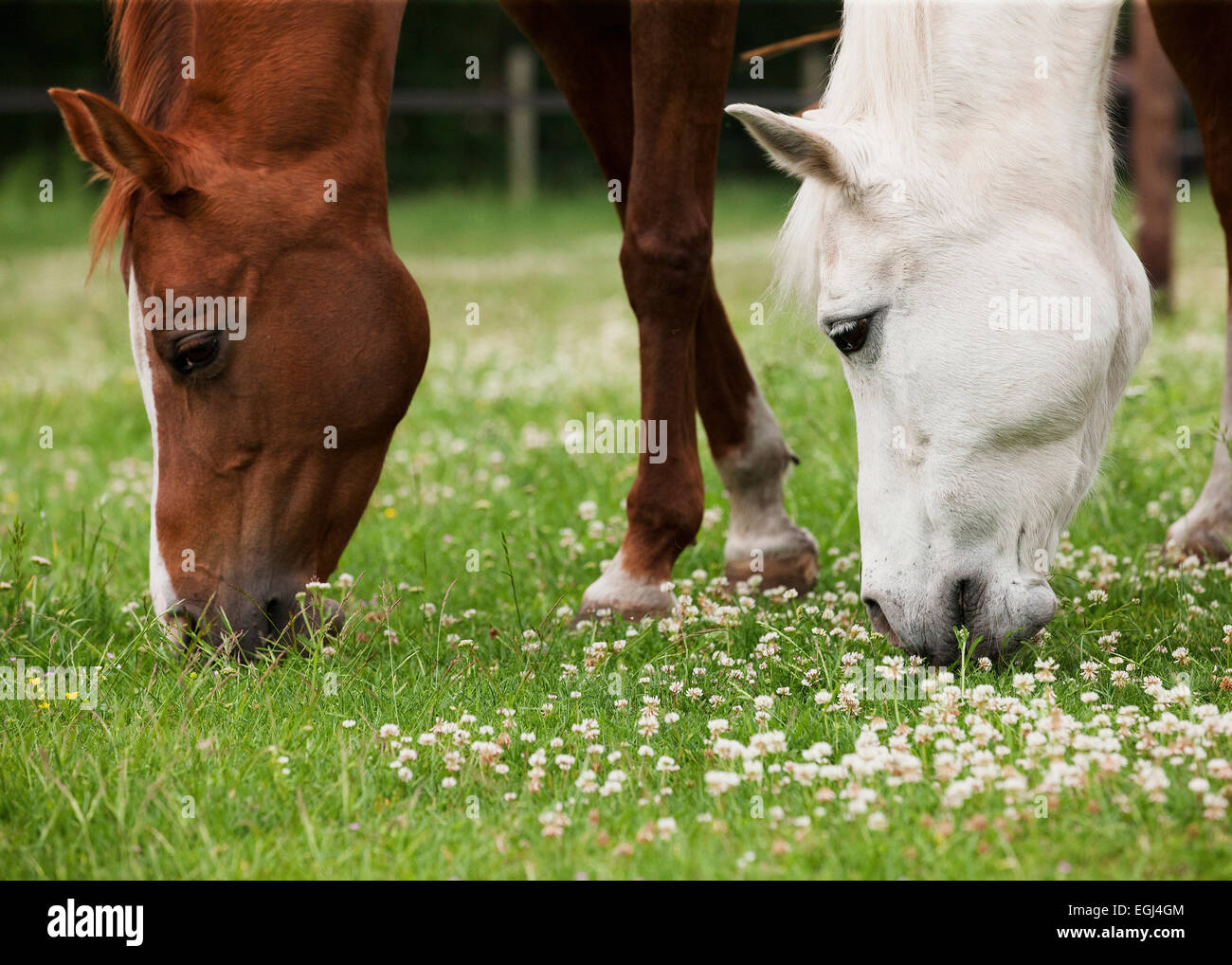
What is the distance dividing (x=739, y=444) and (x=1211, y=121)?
1698 mm

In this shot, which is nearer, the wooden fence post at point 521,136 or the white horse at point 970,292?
the white horse at point 970,292

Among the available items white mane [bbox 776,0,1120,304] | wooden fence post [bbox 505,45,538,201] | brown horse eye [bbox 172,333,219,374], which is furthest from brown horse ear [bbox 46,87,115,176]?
wooden fence post [bbox 505,45,538,201]

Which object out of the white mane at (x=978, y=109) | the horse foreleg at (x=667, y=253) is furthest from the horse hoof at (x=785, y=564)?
the white mane at (x=978, y=109)

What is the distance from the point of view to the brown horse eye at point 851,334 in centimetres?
274

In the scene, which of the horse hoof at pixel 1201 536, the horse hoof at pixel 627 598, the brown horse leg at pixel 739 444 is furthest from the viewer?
the brown horse leg at pixel 739 444

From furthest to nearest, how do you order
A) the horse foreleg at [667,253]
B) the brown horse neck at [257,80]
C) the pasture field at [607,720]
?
the horse foreleg at [667,253]
the brown horse neck at [257,80]
the pasture field at [607,720]

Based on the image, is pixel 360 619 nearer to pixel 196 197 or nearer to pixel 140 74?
pixel 196 197

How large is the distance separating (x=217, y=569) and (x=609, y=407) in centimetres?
375

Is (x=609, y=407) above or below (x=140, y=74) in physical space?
below

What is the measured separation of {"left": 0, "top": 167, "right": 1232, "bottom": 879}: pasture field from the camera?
1.98 metres

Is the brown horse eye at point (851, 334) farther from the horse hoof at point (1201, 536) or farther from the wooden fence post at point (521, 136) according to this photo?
the wooden fence post at point (521, 136)

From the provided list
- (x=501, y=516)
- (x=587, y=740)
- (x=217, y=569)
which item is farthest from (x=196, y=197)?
(x=501, y=516)

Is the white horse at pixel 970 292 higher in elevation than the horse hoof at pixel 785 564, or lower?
higher
